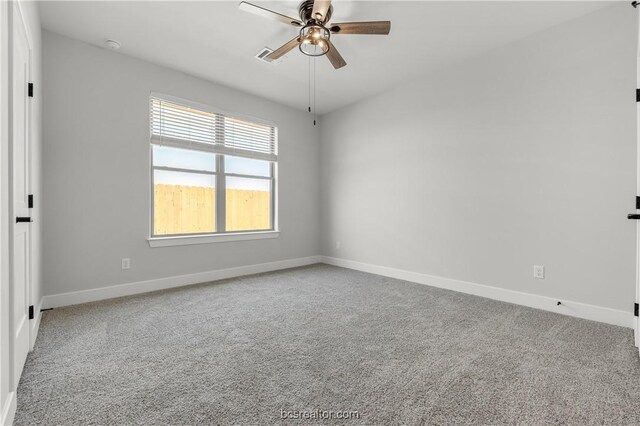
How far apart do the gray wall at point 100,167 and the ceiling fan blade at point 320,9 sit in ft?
7.77

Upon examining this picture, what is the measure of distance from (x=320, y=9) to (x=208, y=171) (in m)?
2.71

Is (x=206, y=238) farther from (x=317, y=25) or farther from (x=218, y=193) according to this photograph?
(x=317, y=25)

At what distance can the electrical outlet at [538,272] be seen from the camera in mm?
2956

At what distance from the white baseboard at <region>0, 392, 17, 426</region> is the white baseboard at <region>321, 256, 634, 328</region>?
12.4ft

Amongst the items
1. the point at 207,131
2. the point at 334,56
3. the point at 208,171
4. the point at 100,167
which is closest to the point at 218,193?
the point at 208,171

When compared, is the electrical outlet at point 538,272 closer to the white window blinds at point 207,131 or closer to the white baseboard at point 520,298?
the white baseboard at point 520,298

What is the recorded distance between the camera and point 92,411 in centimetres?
144

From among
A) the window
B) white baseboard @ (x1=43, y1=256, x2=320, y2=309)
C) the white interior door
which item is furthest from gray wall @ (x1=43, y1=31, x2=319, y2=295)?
the white interior door

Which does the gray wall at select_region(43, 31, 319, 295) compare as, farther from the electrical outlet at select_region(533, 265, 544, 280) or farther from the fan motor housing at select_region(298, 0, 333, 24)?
the electrical outlet at select_region(533, 265, 544, 280)

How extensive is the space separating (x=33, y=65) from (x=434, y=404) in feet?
12.0

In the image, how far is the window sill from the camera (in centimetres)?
364

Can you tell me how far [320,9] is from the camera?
2154 mm

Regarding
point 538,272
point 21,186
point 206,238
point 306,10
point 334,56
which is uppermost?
point 306,10

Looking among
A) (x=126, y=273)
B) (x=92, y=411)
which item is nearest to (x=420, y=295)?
(x=92, y=411)
